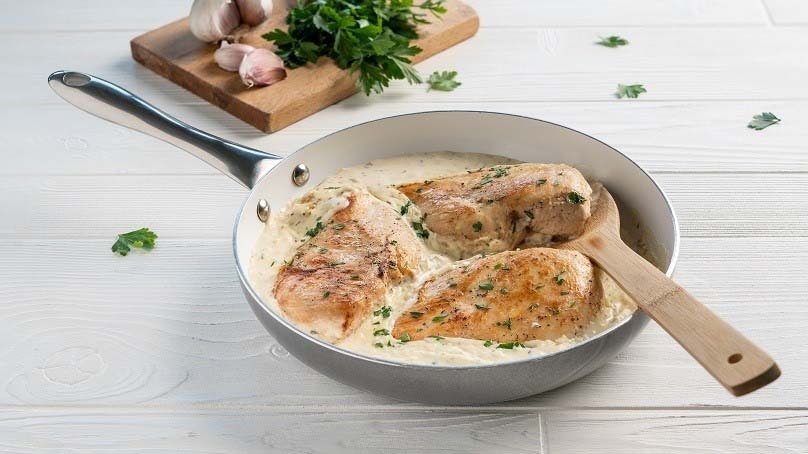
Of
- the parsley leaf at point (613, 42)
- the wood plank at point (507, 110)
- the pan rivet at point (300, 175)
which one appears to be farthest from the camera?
the parsley leaf at point (613, 42)

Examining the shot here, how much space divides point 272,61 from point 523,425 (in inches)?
68.0

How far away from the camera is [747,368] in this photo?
1.58 meters

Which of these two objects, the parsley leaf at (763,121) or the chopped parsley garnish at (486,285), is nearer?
the chopped parsley garnish at (486,285)

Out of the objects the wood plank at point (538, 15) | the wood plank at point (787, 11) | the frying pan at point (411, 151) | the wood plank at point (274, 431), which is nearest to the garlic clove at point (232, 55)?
the wood plank at point (538, 15)

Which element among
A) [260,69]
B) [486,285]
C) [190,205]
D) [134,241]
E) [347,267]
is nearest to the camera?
[486,285]

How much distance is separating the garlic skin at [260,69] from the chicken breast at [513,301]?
4.62 ft

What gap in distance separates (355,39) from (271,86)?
319 mm

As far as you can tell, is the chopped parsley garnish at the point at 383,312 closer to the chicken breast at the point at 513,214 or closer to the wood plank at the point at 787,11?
the chicken breast at the point at 513,214

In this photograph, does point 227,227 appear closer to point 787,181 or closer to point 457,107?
point 457,107

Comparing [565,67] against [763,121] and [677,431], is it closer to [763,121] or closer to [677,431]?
[763,121]

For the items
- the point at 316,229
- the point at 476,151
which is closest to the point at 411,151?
the point at 476,151

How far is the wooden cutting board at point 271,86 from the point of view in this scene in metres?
3.11

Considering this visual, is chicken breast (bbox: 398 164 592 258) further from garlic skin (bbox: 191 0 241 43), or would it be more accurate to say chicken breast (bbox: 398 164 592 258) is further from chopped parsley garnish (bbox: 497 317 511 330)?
garlic skin (bbox: 191 0 241 43)

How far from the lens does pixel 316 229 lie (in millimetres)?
2252
